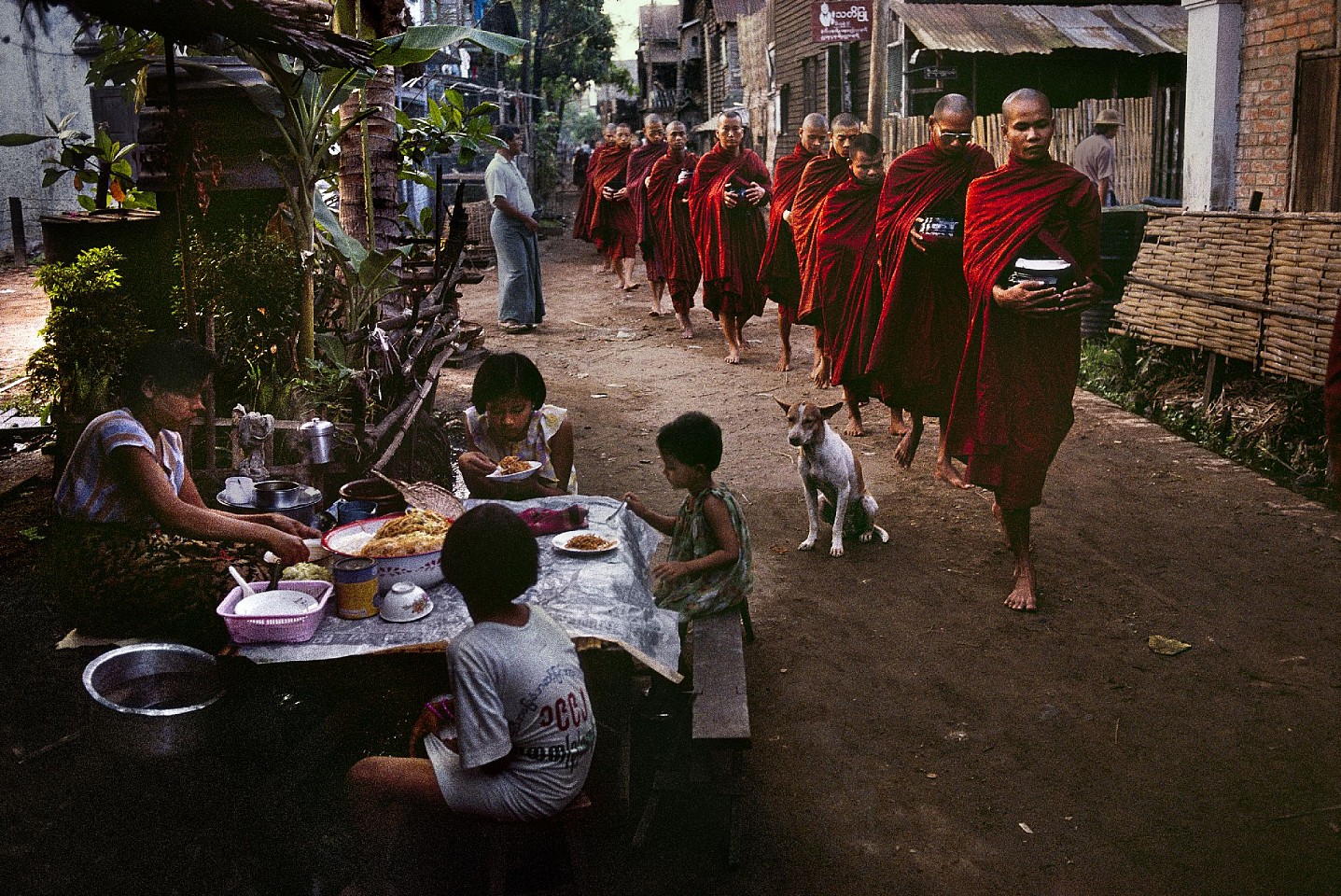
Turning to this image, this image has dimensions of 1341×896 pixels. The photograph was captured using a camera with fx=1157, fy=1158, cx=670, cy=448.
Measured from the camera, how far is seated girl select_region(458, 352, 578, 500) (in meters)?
4.00

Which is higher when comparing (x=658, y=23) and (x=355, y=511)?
(x=658, y=23)

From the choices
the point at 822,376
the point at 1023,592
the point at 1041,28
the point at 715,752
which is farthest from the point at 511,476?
the point at 1041,28

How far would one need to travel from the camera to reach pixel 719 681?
10.9ft

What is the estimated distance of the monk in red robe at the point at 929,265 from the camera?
19.9ft

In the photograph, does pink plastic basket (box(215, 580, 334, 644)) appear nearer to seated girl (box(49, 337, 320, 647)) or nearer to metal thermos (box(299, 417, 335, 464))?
seated girl (box(49, 337, 320, 647))

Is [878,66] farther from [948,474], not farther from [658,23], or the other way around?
[658,23]

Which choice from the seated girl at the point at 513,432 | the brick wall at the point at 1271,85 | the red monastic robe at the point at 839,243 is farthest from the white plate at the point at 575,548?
the brick wall at the point at 1271,85

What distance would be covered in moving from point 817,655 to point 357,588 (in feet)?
6.75

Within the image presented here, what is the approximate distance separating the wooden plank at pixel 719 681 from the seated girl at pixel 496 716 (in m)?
0.60

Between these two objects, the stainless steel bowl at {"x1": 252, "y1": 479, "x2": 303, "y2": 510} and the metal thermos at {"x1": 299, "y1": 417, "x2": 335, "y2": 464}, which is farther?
the metal thermos at {"x1": 299, "y1": 417, "x2": 335, "y2": 464}

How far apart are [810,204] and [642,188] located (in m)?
5.35

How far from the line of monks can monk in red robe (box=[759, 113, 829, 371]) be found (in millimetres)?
16

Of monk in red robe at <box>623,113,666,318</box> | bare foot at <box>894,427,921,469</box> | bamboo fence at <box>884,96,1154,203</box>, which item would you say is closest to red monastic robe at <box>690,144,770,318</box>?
monk in red robe at <box>623,113,666,318</box>

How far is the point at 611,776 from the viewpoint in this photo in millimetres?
3291
